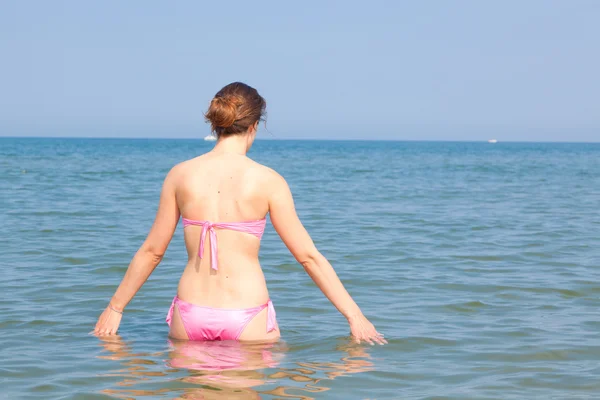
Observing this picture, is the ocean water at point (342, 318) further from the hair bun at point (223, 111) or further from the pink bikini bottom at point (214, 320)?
the hair bun at point (223, 111)

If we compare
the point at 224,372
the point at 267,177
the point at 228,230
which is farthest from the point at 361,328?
the point at 267,177

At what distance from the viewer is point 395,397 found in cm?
427

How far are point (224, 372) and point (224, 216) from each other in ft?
2.89

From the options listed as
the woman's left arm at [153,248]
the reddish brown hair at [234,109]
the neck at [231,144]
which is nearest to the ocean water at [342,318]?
the woman's left arm at [153,248]

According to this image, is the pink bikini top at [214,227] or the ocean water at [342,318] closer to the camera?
the pink bikini top at [214,227]

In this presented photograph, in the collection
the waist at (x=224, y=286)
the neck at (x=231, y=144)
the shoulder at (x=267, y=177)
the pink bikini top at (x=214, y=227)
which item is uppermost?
the neck at (x=231, y=144)

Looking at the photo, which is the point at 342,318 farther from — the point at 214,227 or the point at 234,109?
the point at 234,109

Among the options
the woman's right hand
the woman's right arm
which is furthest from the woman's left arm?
the woman's right hand

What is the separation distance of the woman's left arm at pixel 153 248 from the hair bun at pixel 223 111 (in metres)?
0.38

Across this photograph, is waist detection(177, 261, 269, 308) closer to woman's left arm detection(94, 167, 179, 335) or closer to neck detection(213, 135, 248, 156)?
woman's left arm detection(94, 167, 179, 335)

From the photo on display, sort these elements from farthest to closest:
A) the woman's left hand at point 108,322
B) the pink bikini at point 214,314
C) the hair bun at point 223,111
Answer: the woman's left hand at point 108,322 < the pink bikini at point 214,314 < the hair bun at point 223,111

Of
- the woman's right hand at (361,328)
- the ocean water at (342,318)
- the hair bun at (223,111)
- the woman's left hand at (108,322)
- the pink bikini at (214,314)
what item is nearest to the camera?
the hair bun at (223,111)

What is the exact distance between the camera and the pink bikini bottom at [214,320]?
4344mm

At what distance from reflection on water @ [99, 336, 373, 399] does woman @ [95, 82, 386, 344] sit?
132 mm
